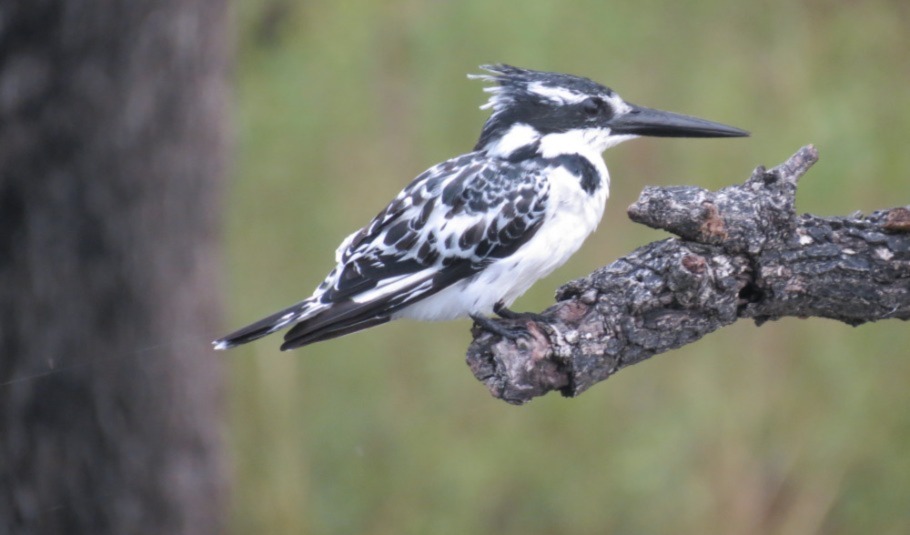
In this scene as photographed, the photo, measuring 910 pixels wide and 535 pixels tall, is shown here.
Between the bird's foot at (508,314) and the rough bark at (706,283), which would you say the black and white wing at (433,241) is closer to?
the bird's foot at (508,314)

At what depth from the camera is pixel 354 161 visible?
460cm

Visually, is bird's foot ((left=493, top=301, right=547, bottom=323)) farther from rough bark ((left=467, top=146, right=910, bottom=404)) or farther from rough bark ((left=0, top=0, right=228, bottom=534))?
rough bark ((left=0, top=0, right=228, bottom=534))

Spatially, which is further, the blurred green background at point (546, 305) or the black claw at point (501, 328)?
the blurred green background at point (546, 305)

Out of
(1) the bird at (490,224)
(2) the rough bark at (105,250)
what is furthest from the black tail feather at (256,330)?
(2) the rough bark at (105,250)

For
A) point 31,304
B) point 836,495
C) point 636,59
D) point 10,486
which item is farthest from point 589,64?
point 10,486

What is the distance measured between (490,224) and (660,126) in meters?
0.58

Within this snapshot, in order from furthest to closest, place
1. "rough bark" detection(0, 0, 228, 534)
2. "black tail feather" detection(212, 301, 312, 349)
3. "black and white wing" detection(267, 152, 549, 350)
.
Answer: "rough bark" detection(0, 0, 228, 534)
"black and white wing" detection(267, 152, 549, 350)
"black tail feather" detection(212, 301, 312, 349)

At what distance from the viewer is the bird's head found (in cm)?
291

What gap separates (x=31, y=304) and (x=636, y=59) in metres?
2.67

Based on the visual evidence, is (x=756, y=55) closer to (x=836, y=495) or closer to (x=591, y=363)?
(x=836, y=495)

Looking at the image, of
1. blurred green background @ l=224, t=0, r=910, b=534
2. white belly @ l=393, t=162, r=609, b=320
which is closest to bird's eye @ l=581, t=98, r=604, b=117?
white belly @ l=393, t=162, r=609, b=320

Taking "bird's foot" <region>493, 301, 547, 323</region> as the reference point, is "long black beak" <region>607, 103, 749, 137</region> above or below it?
above

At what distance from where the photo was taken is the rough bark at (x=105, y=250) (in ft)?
11.6

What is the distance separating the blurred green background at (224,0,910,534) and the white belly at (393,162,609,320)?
1.65 metres
